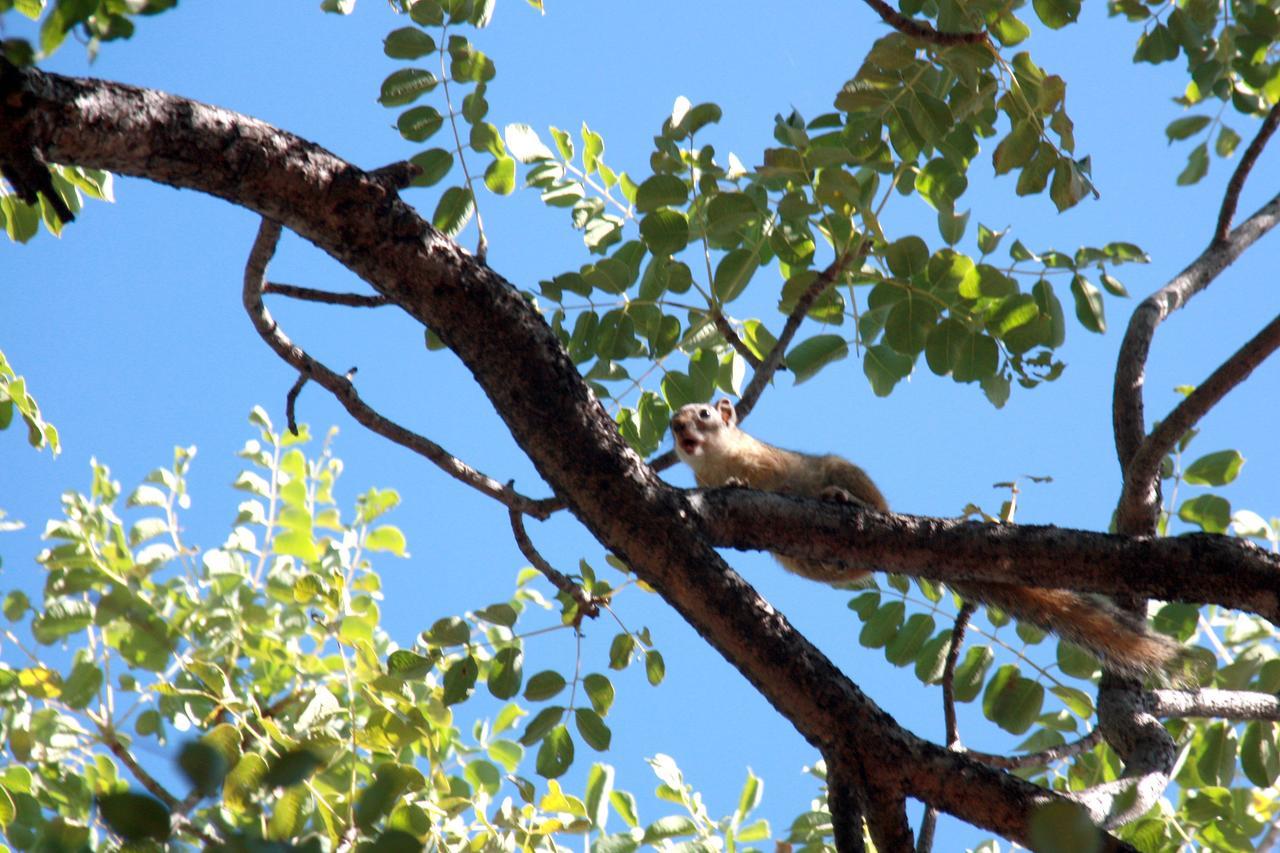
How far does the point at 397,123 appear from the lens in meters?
3.04

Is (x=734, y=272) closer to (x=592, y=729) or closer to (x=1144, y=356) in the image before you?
(x=1144, y=356)

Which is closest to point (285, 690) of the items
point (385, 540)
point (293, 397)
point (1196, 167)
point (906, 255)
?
point (385, 540)

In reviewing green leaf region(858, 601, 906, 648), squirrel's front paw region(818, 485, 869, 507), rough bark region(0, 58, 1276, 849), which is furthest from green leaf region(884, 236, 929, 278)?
squirrel's front paw region(818, 485, 869, 507)

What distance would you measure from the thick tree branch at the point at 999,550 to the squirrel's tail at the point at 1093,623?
15.0 inches

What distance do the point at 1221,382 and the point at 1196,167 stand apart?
8.50ft

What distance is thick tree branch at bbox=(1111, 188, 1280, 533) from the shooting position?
106 inches

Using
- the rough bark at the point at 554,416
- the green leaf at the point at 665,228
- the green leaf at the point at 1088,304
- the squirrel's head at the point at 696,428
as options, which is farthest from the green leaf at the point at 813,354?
the squirrel's head at the point at 696,428

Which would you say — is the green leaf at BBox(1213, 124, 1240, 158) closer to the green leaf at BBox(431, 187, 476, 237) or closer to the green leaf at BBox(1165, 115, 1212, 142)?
the green leaf at BBox(1165, 115, 1212, 142)

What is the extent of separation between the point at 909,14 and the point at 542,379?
1.64 m

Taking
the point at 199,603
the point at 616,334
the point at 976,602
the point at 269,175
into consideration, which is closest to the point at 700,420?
the point at 616,334

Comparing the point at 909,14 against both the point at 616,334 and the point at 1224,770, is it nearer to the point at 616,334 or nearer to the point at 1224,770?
the point at 616,334

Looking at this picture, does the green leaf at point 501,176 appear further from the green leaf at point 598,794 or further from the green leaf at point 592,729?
the green leaf at point 598,794

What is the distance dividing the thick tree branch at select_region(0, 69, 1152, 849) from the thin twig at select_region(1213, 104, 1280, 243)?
6.78ft

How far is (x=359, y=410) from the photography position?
275 centimetres
